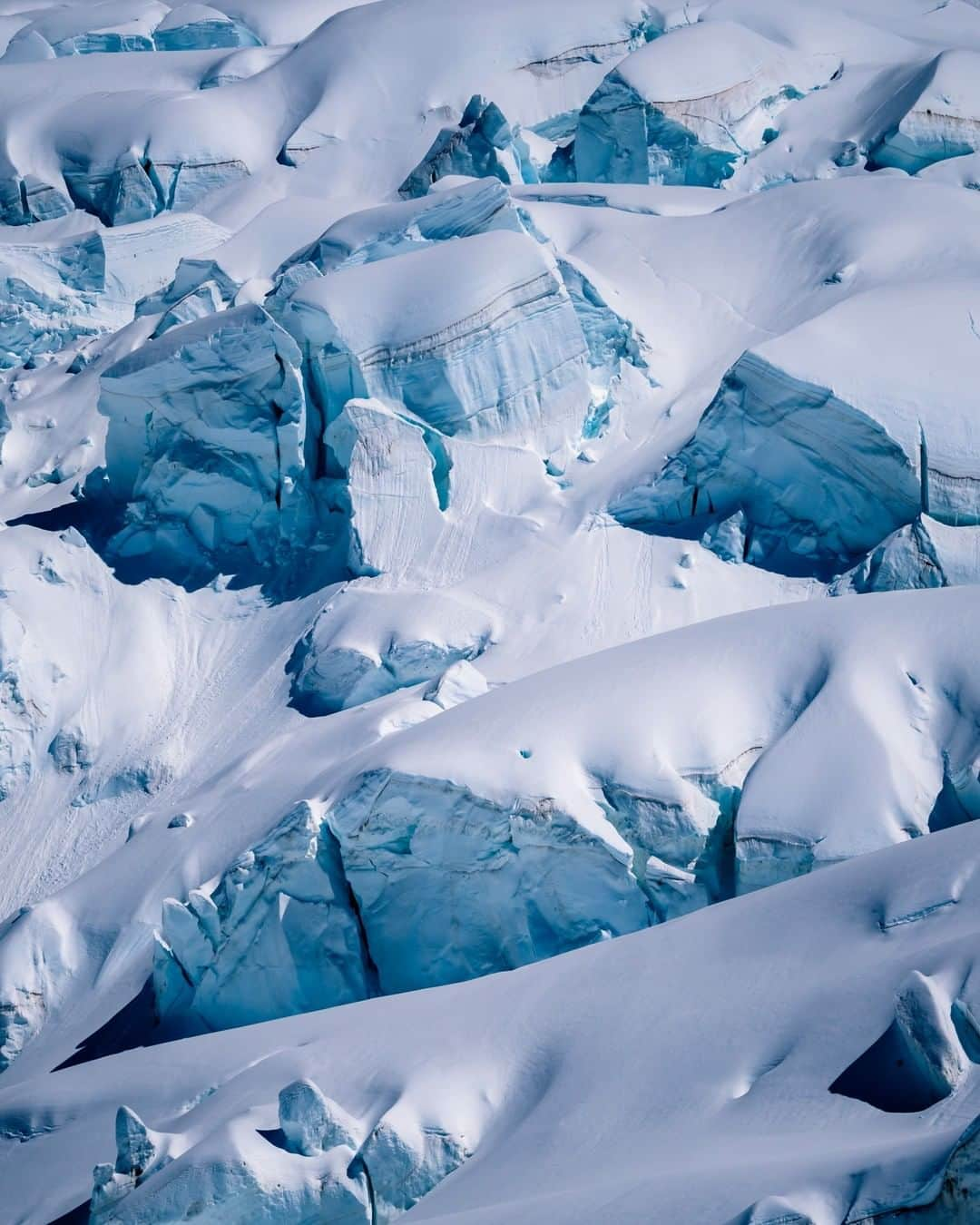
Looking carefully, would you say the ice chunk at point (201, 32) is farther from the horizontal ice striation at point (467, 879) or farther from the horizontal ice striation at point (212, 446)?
the horizontal ice striation at point (467, 879)

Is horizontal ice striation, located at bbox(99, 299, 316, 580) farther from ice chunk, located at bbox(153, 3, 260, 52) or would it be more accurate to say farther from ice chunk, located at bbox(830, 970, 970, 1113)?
ice chunk, located at bbox(153, 3, 260, 52)

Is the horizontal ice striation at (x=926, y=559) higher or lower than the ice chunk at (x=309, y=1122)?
lower

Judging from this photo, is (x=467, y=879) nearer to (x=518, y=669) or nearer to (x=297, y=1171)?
(x=297, y=1171)

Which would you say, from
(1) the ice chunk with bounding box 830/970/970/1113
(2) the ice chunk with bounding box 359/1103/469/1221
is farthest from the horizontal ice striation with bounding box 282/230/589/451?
(1) the ice chunk with bounding box 830/970/970/1113

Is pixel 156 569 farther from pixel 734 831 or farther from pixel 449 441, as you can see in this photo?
pixel 734 831

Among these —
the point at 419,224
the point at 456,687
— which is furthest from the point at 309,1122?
the point at 419,224

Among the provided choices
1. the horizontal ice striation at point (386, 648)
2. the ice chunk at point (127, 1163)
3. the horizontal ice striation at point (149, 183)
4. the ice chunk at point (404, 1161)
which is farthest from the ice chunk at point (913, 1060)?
the horizontal ice striation at point (149, 183)

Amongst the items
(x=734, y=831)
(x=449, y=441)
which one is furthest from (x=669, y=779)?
(x=449, y=441)

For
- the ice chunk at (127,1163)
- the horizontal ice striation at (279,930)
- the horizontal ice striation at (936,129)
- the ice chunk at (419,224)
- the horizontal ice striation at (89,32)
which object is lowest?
the horizontal ice striation at (279,930)
